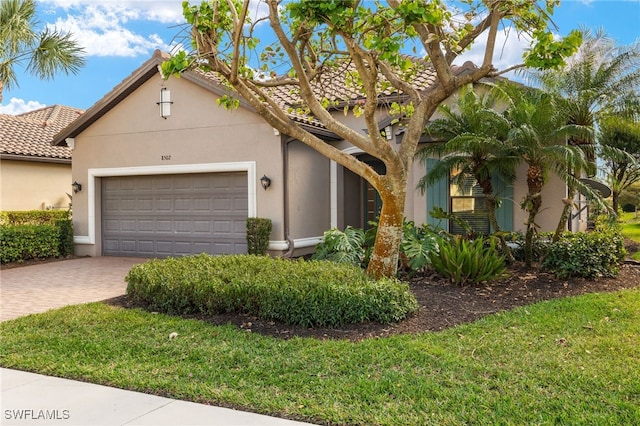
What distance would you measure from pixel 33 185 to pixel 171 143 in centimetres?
863

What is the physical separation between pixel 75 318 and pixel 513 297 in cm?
674

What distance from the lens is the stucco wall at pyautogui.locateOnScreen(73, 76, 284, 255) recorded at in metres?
13.0

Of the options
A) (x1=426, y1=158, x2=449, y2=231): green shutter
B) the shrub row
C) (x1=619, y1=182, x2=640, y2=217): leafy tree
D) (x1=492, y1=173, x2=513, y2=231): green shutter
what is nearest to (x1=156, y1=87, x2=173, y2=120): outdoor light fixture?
the shrub row

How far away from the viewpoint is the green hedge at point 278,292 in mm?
6797

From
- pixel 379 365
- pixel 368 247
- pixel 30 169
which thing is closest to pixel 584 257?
pixel 368 247

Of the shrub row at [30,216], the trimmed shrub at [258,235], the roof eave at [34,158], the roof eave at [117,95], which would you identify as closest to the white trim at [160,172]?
the trimmed shrub at [258,235]

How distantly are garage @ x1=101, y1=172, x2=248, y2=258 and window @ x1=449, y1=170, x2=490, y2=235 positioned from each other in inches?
210

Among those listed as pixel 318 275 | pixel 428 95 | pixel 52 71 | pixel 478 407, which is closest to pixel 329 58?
pixel 428 95

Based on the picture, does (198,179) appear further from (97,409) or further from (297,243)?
(97,409)

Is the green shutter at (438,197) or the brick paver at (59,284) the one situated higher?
the green shutter at (438,197)

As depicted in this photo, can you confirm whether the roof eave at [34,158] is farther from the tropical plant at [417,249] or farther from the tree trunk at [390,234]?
the tree trunk at [390,234]

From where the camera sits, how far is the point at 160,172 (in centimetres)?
1432

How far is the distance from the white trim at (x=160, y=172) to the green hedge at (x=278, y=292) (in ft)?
15.8

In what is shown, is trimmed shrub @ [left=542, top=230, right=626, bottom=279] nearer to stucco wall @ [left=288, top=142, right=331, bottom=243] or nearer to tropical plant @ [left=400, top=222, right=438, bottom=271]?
tropical plant @ [left=400, top=222, right=438, bottom=271]
